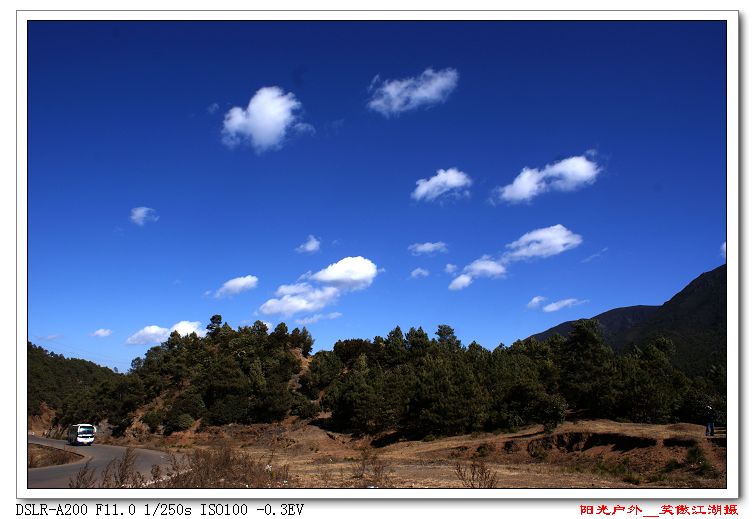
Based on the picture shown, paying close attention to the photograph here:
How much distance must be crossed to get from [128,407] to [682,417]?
53800 mm

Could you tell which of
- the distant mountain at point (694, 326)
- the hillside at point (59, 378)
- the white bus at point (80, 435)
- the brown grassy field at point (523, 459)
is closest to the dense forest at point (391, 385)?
the hillside at point (59, 378)

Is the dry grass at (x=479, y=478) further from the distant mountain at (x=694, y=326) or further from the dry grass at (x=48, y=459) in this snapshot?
the distant mountain at (x=694, y=326)

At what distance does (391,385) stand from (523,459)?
17.9 meters

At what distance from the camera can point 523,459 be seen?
2831 centimetres

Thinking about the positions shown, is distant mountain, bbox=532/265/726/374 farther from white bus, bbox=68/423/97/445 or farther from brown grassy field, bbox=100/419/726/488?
white bus, bbox=68/423/97/445

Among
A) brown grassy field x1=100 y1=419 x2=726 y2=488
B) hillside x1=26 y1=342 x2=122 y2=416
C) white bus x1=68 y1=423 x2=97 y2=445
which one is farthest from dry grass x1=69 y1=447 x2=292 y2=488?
hillside x1=26 y1=342 x2=122 y2=416

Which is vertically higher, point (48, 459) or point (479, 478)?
point (479, 478)

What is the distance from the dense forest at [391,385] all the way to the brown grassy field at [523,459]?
2.13m

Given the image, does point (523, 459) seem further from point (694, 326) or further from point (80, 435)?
point (694, 326)

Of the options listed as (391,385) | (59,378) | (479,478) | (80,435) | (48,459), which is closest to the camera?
(479,478)
